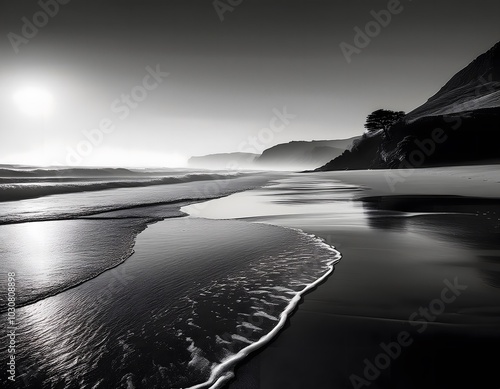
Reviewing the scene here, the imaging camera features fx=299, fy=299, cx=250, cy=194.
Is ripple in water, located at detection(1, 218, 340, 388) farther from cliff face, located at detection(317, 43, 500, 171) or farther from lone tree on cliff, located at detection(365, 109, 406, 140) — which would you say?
lone tree on cliff, located at detection(365, 109, 406, 140)

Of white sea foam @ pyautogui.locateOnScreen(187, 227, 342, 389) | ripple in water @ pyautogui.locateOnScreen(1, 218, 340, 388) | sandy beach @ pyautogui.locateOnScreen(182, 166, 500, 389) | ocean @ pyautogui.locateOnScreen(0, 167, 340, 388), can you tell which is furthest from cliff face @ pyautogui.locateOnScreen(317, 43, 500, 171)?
white sea foam @ pyautogui.locateOnScreen(187, 227, 342, 389)

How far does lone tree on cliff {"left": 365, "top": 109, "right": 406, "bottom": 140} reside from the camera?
64.5m

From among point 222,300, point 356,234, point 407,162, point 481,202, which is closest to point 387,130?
point 407,162

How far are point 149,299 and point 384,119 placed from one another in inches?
2802

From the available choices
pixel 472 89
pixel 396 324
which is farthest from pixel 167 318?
pixel 472 89

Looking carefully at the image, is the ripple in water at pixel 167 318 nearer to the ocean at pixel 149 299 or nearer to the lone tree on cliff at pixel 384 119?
the ocean at pixel 149 299

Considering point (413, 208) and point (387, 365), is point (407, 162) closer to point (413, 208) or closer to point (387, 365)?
point (413, 208)

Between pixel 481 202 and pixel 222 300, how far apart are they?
12.2m

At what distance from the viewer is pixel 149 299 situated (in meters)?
3.68

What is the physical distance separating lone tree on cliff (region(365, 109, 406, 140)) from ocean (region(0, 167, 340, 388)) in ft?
212

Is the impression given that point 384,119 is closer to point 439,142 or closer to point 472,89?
point 439,142

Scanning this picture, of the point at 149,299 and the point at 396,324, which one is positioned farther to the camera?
the point at 149,299

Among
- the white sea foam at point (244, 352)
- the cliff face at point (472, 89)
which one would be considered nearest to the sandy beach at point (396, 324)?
the white sea foam at point (244, 352)

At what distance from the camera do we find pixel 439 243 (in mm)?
6004
